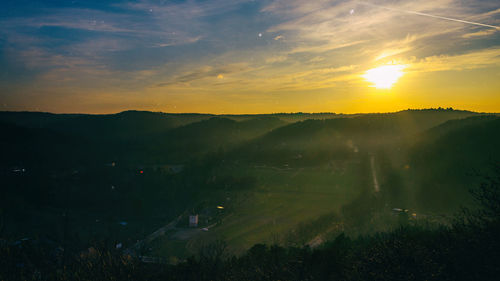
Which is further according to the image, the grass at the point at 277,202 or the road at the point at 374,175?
the road at the point at 374,175

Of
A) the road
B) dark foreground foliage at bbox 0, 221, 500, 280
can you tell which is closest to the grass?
the road

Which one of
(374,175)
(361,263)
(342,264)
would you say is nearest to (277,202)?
(374,175)

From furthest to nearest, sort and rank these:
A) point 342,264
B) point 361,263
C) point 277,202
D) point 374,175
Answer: point 374,175 → point 277,202 → point 342,264 → point 361,263

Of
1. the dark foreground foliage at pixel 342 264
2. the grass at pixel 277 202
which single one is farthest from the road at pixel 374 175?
the dark foreground foliage at pixel 342 264

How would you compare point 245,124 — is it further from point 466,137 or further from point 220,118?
point 466,137

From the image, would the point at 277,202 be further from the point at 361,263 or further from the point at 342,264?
the point at 361,263

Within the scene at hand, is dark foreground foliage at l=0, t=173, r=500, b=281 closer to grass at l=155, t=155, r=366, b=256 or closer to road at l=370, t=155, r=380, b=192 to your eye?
grass at l=155, t=155, r=366, b=256

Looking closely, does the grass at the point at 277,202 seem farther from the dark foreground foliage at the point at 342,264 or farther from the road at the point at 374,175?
the dark foreground foliage at the point at 342,264

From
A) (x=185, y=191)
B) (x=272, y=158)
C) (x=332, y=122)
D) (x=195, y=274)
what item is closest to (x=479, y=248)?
(x=195, y=274)

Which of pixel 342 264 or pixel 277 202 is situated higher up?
pixel 342 264
